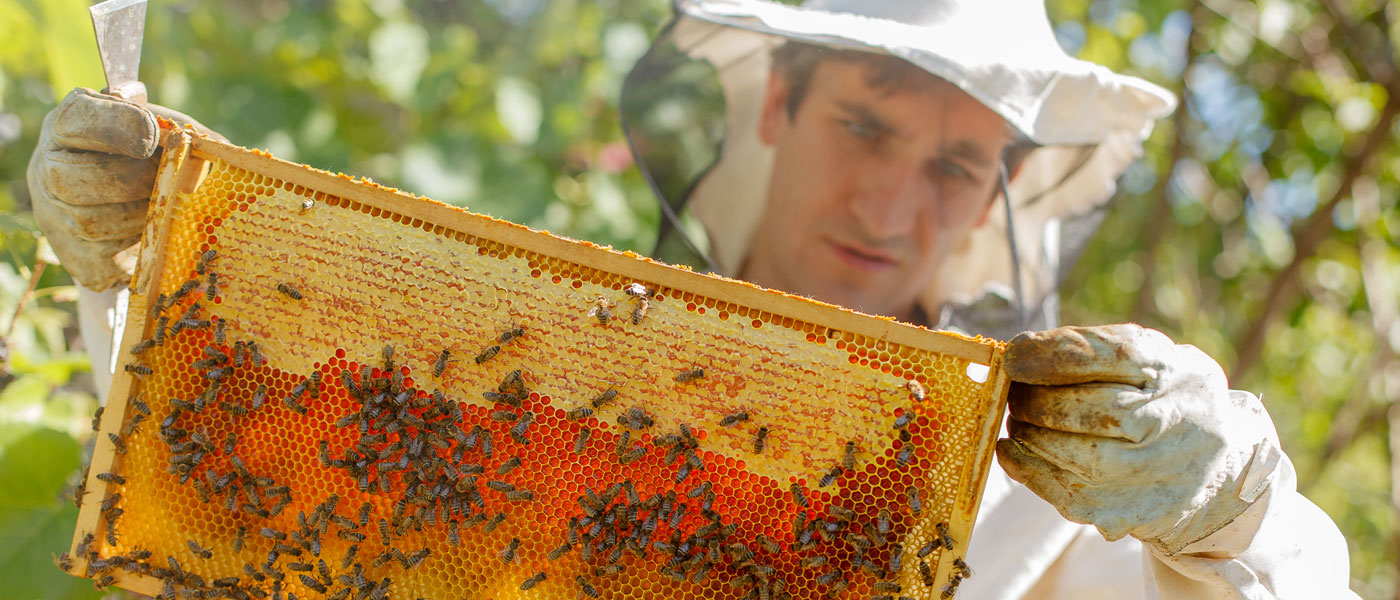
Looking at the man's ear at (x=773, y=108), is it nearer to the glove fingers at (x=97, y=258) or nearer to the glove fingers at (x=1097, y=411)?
the glove fingers at (x=1097, y=411)

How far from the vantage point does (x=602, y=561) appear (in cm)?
160

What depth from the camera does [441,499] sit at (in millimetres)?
1595

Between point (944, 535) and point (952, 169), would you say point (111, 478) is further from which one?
point (952, 169)

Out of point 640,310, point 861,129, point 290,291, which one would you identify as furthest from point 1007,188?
point 290,291

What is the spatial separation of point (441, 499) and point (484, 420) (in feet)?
0.58

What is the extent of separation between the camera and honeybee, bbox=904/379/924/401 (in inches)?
59.2

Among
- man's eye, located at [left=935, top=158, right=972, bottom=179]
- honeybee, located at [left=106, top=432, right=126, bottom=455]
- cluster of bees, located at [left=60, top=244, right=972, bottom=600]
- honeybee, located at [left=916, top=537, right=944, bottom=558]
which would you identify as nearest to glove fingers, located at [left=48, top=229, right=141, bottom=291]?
cluster of bees, located at [left=60, top=244, right=972, bottom=600]

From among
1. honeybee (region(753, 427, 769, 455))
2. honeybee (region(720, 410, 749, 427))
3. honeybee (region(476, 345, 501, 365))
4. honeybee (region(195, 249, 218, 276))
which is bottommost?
honeybee (region(753, 427, 769, 455))

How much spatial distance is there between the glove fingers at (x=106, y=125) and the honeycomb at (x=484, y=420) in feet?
0.19

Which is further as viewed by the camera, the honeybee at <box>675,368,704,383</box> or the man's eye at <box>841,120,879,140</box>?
the man's eye at <box>841,120,879,140</box>

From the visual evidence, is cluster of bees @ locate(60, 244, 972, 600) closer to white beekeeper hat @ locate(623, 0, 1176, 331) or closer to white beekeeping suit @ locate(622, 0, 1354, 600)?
white beekeeping suit @ locate(622, 0, 1354, 600)

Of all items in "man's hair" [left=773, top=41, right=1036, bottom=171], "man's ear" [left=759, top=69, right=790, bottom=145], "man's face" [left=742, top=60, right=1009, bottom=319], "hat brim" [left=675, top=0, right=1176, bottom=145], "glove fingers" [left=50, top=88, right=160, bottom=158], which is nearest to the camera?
"glove fingers" [left=50, top=88, right=160, bottom=158]

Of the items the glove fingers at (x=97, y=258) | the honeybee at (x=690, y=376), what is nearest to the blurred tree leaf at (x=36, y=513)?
the glove fingers at (x=97, y=258)

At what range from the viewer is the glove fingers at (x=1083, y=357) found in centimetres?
138
